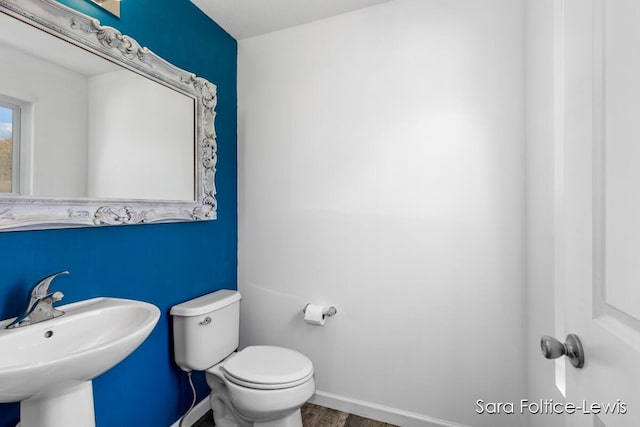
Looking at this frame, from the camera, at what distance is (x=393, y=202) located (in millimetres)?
1793

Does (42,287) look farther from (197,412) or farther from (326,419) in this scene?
(326,419)

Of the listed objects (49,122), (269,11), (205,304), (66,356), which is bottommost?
(205,304)

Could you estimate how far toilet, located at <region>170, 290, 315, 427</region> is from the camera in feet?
4.67

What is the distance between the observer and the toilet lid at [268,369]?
56.2 inches

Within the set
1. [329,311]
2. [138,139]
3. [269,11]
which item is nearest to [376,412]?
[329,311]

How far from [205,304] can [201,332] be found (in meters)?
0.14

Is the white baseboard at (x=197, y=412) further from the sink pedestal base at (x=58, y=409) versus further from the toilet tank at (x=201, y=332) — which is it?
the sink pedestal base at (x=58, y=409)

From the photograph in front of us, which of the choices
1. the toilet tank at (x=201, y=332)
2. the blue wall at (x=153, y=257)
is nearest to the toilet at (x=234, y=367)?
the toilet tank at (x=201, y=332)

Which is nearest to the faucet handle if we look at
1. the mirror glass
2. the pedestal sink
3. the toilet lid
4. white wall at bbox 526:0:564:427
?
the pedestal sink

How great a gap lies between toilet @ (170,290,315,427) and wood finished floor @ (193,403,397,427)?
0.19 m

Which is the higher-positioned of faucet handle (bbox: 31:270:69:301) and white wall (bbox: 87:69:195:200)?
white wall (bbox: 87:69:195:200)

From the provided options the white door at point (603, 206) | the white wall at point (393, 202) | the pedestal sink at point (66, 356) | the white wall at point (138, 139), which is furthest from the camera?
the white wall at point (393, 202)

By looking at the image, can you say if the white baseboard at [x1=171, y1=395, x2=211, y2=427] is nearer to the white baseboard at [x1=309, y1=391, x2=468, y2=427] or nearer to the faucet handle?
the white baseboard at [x1=309, y1=391, x2=468, y2=427]

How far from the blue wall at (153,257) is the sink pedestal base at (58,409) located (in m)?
0.17
